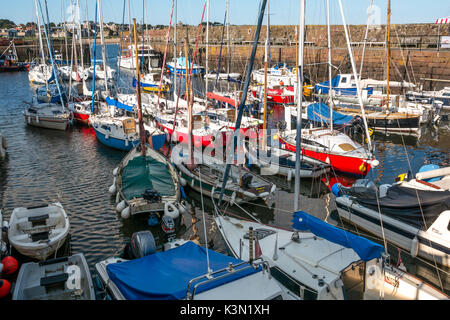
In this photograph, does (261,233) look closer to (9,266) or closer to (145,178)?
(145,178)

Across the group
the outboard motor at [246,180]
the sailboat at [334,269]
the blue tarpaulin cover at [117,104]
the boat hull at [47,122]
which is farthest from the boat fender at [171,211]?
the boat hull at [47,122]

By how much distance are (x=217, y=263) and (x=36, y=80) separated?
58785mm

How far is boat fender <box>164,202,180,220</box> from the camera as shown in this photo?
14.9 metres

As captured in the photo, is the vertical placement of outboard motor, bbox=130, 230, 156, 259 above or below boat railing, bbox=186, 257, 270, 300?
below

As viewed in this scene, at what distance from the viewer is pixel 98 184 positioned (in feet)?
65.8

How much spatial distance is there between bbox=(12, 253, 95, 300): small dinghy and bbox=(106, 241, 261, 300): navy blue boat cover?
5.63ft

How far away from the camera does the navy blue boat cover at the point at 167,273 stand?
753cm

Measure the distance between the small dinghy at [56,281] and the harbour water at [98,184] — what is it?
232 cm

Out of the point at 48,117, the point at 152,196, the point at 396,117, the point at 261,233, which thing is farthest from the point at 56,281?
the point at 396,117

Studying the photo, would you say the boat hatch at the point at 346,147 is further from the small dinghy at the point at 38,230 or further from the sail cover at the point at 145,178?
the small dinghy at the point at 38,230

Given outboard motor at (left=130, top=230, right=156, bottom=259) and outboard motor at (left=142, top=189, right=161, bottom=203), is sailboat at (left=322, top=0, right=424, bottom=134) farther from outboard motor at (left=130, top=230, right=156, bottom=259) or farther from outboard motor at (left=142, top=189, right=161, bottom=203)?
outboard motor at (left=130, top=230, right=156, bottom=259)

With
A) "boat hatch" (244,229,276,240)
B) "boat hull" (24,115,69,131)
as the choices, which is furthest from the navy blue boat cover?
"boat hull" (24,115,69,131)

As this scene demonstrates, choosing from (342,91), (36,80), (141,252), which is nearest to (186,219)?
(141,252)

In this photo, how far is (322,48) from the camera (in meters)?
52.5
